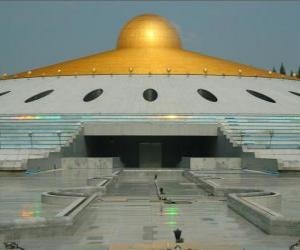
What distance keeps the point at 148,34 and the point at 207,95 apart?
10.6 m

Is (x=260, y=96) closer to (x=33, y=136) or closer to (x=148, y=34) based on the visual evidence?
(x=148, y=34)

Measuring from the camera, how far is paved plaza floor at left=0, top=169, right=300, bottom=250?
9.36 meters

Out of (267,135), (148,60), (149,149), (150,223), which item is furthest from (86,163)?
(150,223)

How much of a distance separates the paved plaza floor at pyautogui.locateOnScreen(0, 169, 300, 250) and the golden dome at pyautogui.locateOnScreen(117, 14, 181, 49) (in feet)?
96.2

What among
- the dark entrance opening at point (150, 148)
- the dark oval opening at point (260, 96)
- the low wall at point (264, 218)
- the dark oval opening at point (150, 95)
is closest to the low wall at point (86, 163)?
the dark entrance opening at point (150, 148)

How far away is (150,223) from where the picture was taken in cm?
1136

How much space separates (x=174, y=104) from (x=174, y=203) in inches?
894

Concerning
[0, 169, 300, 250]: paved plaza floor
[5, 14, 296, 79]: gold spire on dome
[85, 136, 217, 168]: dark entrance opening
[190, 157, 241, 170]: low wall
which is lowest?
[0, 169, 300, 250]: paved plaza floor

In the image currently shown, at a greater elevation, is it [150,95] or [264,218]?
[150,95]

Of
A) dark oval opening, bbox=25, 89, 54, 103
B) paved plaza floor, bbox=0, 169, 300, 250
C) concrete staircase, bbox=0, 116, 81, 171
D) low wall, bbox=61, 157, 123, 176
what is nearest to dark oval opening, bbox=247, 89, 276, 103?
concrete staircase, bbox=0, 116, 81, 171

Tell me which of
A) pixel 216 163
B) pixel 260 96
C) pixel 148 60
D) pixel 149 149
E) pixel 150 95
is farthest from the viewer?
pixel 148 60

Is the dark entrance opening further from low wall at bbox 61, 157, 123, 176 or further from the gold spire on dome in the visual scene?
low wall at bbox 61, 157, 123, 176

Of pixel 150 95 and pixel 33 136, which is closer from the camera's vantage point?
pixel 33 136

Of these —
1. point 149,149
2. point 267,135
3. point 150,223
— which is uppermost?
point 267,135
